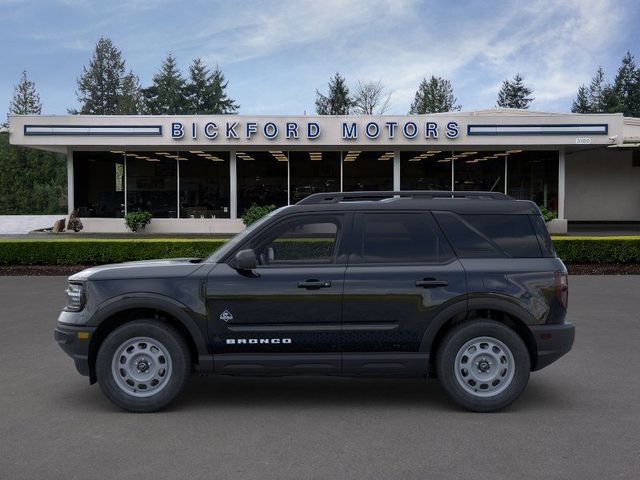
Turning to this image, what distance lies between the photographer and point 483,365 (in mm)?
5781

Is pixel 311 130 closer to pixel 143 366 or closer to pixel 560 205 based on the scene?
pixel 560 205

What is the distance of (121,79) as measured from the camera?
8831 cm

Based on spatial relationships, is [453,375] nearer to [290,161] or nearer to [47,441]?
[47,441]

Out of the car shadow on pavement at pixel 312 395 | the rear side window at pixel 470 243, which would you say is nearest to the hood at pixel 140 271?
the car shadow on pavement at pixel 312 395

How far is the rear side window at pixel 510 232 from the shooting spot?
19.3 ft

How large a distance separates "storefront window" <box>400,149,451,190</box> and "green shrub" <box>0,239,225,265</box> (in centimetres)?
1377

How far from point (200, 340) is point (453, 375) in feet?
6.96

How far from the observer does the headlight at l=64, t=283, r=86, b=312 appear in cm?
587

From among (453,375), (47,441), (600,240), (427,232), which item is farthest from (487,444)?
(600,240)

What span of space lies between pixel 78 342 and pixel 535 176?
26763 millimetres

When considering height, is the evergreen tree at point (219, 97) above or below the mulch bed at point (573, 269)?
above

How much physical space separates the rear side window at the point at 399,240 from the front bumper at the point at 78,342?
7.70 ft

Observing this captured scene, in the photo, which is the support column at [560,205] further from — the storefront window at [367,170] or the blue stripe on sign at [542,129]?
the storefront window at [367,170]

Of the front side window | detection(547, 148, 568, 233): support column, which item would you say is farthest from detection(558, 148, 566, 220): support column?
the front side window
